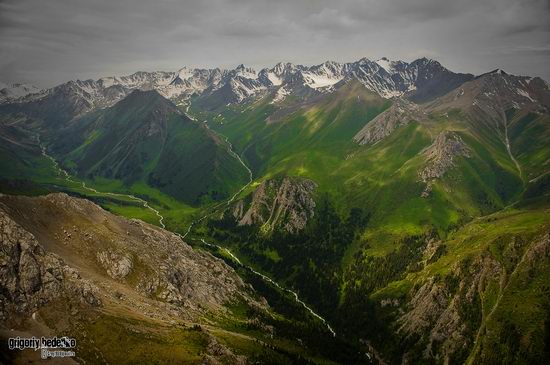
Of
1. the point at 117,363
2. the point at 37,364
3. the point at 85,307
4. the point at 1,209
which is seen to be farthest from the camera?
the point at 1,209

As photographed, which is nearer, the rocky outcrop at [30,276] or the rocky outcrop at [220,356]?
the rocky outcrop at [30,276]

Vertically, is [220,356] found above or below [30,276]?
below

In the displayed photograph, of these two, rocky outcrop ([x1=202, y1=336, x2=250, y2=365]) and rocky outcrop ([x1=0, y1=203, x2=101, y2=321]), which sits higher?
rocky outcrop ([x1=0, y1=203, x2=101, y2=321])

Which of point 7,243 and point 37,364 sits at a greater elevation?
point 7,243

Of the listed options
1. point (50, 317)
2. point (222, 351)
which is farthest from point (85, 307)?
point (222, 351)

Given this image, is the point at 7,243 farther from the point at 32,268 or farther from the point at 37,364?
the point at 37,364

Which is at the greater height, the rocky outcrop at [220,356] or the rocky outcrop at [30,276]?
the rocky outcrop at [30,276]

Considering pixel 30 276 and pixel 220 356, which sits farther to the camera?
pixel 220 356

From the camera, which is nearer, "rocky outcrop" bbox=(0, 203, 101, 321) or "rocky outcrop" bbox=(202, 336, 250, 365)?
"rocky outcrop" bbox=(0, 203, 101, 321)
